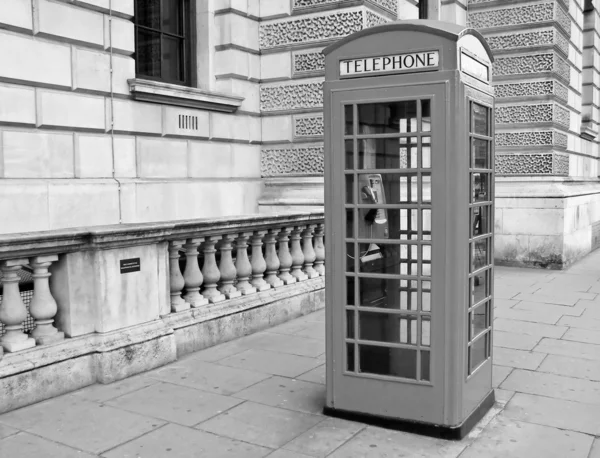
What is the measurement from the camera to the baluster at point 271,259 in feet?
23.2

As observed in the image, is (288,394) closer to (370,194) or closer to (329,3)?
(370,194)

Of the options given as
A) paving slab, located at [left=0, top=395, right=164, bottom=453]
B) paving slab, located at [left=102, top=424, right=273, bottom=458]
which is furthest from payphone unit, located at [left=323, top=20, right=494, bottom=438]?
paving slab, located at [left=0, top=395, right=164, bottom=453]

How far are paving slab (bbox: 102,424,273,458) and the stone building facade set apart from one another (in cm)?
380

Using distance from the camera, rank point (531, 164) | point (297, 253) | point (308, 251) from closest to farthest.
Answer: point (297, 253) → point (308, 251) → point (531, 164)

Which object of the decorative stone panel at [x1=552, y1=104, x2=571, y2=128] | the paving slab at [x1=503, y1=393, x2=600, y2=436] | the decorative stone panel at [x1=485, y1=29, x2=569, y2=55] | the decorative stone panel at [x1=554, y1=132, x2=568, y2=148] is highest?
the decorative stone panel at [x1=485, y1=29, x2=569, y2=55]

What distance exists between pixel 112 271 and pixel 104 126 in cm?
335

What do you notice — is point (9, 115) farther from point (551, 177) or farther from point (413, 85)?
point (551, 177)

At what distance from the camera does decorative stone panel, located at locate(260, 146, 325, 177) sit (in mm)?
9938

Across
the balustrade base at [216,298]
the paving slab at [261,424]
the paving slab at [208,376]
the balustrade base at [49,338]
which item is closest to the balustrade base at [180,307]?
the balustrade base at [216,298]

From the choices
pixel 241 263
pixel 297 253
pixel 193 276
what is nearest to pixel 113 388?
pixel 193 276

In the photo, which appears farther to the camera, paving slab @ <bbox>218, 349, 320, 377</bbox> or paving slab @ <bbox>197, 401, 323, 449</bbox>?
paving slab @ <bbox>218, 349, 320, 377</bbox>

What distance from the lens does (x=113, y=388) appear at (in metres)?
4.85

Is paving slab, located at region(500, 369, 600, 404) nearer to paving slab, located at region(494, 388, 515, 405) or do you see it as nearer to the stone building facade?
paving slab, located at region(494, 388, 515, 405)

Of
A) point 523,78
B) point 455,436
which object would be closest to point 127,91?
point 455,436
